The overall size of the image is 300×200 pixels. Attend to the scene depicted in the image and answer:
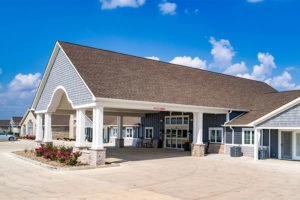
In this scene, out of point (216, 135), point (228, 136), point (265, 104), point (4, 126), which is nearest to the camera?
point (228, 136)

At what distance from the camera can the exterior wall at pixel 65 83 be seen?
1864 cm

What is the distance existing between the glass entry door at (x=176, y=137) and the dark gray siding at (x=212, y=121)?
114 inches

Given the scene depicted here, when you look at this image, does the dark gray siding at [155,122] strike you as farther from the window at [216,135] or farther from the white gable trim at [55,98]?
the white gable trim at [55,98]

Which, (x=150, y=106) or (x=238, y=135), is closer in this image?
(x=150, y=106)

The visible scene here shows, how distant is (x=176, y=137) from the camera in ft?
98.9

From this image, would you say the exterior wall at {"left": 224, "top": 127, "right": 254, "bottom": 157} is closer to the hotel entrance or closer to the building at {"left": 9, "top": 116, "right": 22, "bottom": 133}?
the hotel entrance

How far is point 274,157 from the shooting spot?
22.4 meters

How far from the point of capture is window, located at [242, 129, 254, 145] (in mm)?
23188

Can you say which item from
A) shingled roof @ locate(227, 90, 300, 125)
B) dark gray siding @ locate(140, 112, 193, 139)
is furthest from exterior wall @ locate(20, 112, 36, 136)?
shingled roof @ locate(227, 90, 300, 125)

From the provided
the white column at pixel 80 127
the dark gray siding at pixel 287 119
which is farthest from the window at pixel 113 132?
the dark gray siding at pixel 287 119

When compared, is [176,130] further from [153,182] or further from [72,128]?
[72,128]

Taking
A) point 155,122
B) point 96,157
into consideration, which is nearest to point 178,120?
point 155,122

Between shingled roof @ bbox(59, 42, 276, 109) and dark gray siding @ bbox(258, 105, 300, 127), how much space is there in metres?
4.53

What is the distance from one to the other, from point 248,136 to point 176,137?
8.22m
